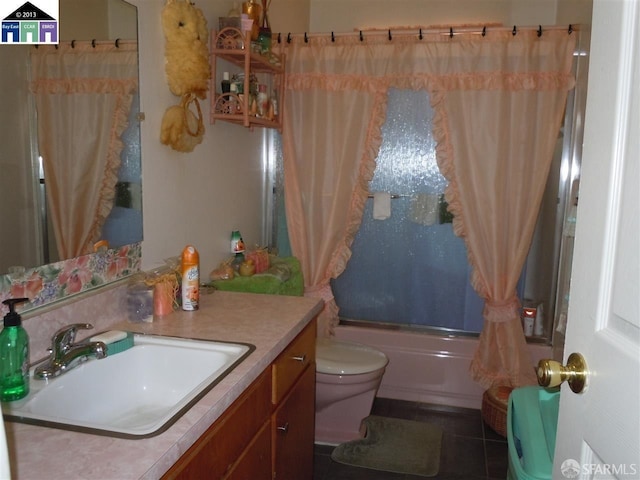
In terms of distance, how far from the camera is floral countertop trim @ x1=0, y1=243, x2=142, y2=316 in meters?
1.26

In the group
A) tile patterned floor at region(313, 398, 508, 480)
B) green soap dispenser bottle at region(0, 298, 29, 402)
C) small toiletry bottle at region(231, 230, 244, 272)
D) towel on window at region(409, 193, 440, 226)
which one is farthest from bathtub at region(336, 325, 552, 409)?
green soap dispenser bottle at region(0, 298, 29, 402)

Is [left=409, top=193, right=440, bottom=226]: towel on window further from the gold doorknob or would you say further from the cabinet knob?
the gold doorknob

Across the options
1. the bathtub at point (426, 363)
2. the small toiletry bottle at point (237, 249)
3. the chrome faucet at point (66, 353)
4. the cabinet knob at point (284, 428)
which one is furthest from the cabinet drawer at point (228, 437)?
the bathtub at point (426, 363)

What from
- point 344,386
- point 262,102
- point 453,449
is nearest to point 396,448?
point 453,449

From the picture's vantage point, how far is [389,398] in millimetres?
3096

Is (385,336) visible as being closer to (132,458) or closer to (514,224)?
(514,224)

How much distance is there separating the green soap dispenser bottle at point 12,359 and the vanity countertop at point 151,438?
0.12 m

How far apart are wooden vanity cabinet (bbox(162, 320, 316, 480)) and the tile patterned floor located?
1.46ft

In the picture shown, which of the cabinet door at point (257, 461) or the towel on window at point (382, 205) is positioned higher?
the towel on window at point (382, 205)

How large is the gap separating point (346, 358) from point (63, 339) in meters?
1.50

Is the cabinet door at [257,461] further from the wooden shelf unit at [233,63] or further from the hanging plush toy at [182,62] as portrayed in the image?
the wooden shelf unit at [233,63]

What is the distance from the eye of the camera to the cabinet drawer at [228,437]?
1023mm

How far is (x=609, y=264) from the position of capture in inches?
33.5

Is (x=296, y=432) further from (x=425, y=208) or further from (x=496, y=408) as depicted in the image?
(x=425, y=208)
